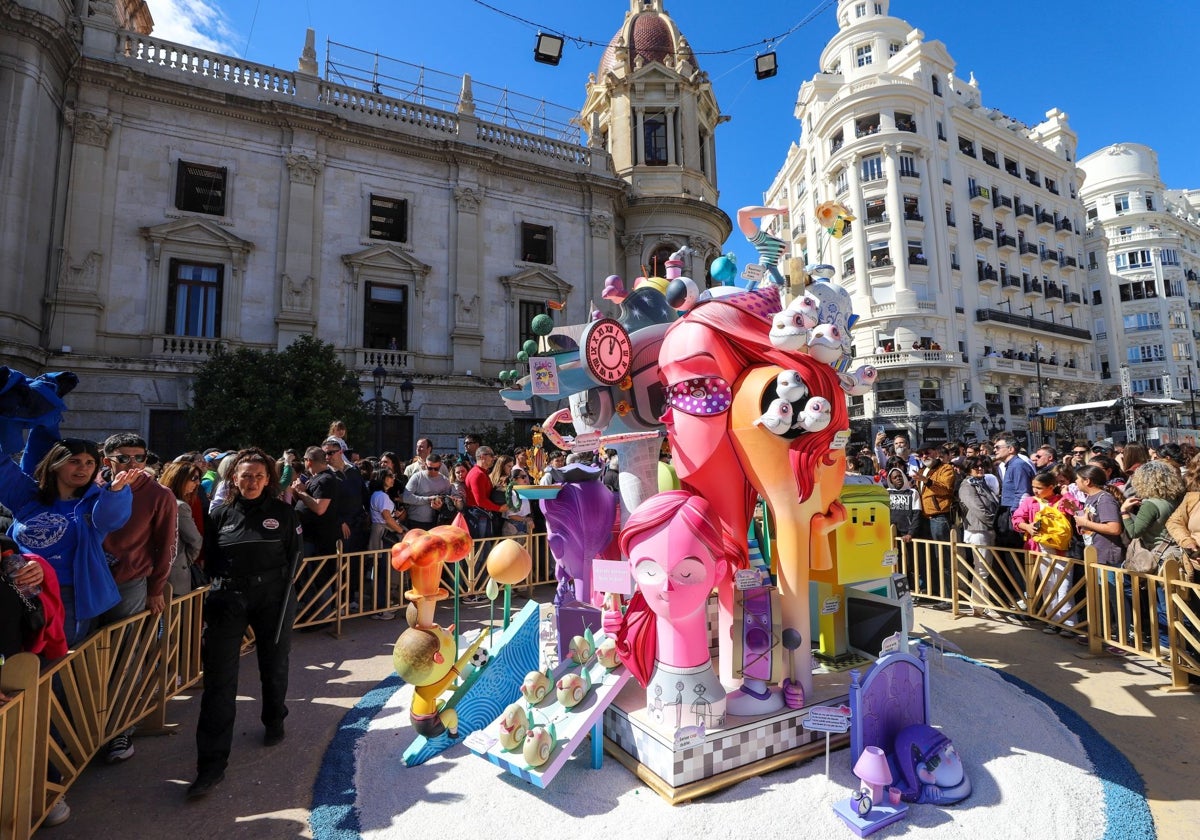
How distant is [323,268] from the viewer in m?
17.8

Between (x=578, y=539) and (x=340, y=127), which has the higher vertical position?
(x=340, y=127)

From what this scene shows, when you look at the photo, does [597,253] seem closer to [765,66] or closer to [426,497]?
[765,66]

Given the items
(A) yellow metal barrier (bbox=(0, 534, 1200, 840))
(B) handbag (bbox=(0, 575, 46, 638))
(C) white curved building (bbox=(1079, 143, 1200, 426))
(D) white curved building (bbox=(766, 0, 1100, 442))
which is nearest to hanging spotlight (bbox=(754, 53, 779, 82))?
(A) yellow metal barrier (bbox=(0, 534, 1200, 840))

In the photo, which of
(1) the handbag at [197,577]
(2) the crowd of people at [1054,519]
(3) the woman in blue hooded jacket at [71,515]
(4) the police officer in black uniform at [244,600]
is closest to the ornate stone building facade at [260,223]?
(2) the crowd of people at [1054,519]

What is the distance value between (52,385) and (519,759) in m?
3.60

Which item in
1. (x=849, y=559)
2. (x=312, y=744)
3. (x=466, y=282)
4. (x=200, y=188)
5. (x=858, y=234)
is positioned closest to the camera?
(x=312, y=744)

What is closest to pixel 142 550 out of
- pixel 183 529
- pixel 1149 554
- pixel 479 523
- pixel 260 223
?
pixel 183 529

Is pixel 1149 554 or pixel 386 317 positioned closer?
pixel 1149 554

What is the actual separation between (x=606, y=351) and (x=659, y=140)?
23066mm

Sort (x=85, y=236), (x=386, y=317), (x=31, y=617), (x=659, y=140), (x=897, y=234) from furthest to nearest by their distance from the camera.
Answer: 1. (x=897, y=234)
2. (x=659, y=140)
3. (x=386, y=317)
4. (x=85, y=236)
5. (x=31, y=617)

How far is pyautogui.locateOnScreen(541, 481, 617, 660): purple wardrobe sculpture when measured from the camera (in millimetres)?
4449

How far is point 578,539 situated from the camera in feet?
14.8

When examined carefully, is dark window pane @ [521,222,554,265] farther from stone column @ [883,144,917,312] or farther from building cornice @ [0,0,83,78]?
stone column @ [883,144,917,312]

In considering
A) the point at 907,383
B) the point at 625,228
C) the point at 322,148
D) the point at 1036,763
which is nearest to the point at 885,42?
the point at 907,383
